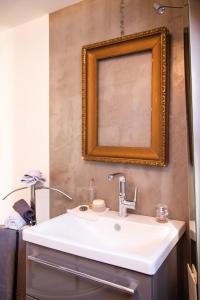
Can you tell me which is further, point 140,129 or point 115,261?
point 140,129

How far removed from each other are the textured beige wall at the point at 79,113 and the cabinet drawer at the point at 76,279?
1.69ft

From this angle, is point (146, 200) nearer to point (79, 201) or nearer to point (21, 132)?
point (79, 201)

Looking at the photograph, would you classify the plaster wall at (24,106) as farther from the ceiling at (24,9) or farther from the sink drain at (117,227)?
the sink drain at (117,227)

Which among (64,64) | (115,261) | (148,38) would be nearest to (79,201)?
(115,261)

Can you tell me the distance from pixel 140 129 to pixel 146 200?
1.32 feet

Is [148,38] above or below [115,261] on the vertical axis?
above

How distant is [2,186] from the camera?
2.14 meters

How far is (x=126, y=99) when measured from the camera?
1494mm

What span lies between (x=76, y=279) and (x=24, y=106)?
4.39ft

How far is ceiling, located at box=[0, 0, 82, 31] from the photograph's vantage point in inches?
65.5

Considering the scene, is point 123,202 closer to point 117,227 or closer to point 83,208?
point 117,227

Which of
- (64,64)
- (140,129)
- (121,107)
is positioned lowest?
(140,129)

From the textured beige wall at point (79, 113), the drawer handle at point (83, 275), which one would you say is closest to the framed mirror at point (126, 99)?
the textured beige wall at point (79, 113)

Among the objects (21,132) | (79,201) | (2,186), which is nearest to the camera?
(79,201)
